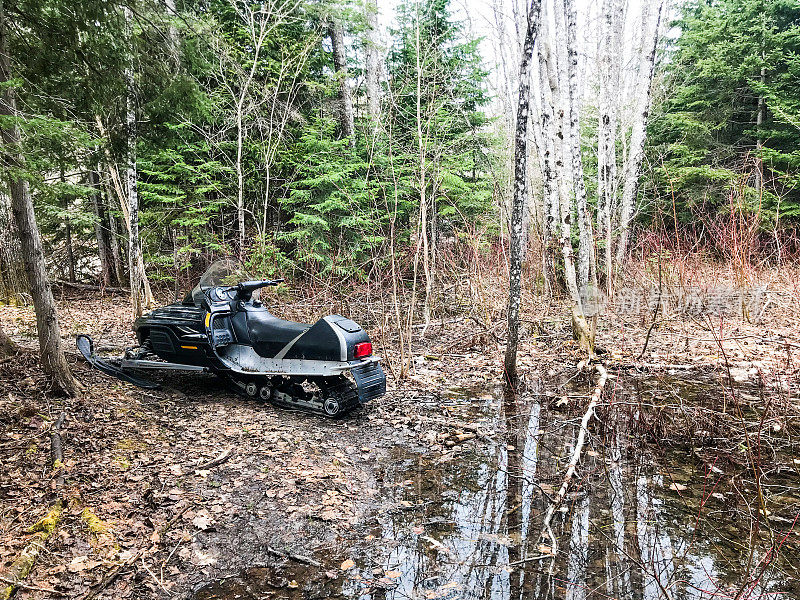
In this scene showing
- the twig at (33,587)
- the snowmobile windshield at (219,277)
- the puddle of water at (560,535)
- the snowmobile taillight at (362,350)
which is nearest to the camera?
the twig at (33,587)

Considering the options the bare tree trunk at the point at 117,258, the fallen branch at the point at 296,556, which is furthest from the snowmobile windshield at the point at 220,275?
the bare tree trunk at the point at 117,258

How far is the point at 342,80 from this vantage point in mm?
13758

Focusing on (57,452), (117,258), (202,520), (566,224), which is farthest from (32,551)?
(117,258)

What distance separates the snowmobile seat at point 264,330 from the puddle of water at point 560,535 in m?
1.78

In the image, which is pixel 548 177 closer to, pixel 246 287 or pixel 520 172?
pixel 520 172

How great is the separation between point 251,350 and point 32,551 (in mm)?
2962

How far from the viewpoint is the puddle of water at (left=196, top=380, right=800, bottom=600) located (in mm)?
2768

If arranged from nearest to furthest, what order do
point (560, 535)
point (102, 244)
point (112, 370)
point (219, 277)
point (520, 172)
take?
point (560, 535)
point (112, 370)
point (219, 277)
point (520, 172)
point (102, 244)

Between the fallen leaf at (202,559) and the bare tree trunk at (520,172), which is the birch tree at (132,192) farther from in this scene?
the fallen leaf at (202,559)

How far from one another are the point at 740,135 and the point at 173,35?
18.6 metres

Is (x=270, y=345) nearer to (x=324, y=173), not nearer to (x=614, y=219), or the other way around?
(x=324, y=173)

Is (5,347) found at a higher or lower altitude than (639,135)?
lower

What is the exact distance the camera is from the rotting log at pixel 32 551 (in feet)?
8.42

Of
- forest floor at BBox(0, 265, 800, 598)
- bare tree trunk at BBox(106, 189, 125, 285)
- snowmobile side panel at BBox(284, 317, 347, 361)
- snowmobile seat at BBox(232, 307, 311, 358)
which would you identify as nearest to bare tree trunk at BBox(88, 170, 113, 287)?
bare tree trunk at BBox(106, 189, 125, 285)
